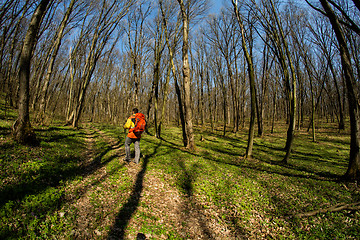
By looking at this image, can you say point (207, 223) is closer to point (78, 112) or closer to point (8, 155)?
point (8, 155)

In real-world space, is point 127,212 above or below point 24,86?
below

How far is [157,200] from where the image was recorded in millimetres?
5508

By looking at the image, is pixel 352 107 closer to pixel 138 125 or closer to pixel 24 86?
pixel 138 125

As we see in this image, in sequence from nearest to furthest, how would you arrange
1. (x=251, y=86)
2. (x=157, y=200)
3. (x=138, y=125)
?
(x=157, y=200) < (x=138, y=125) < (x=251, y=86)

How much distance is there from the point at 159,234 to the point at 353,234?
495 centimetres

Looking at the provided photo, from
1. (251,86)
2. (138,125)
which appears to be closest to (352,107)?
(251,86)

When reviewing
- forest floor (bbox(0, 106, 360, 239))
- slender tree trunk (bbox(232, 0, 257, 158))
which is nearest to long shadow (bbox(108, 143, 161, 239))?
forest floor (bbox(0, 106, 360, 239))

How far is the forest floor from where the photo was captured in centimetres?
367

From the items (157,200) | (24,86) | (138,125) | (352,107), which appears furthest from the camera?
(138,125)

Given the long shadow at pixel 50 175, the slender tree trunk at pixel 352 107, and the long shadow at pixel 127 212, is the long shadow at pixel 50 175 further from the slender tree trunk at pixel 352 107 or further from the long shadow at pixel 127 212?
the slender tree trunk at pixel 352 107

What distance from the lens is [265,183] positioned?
7.09 m

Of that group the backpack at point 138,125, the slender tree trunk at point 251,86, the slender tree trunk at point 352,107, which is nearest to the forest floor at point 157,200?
the slender tree trunk at point 352,107

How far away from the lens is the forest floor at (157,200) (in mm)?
3675

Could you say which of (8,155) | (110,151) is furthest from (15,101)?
(8,155)
